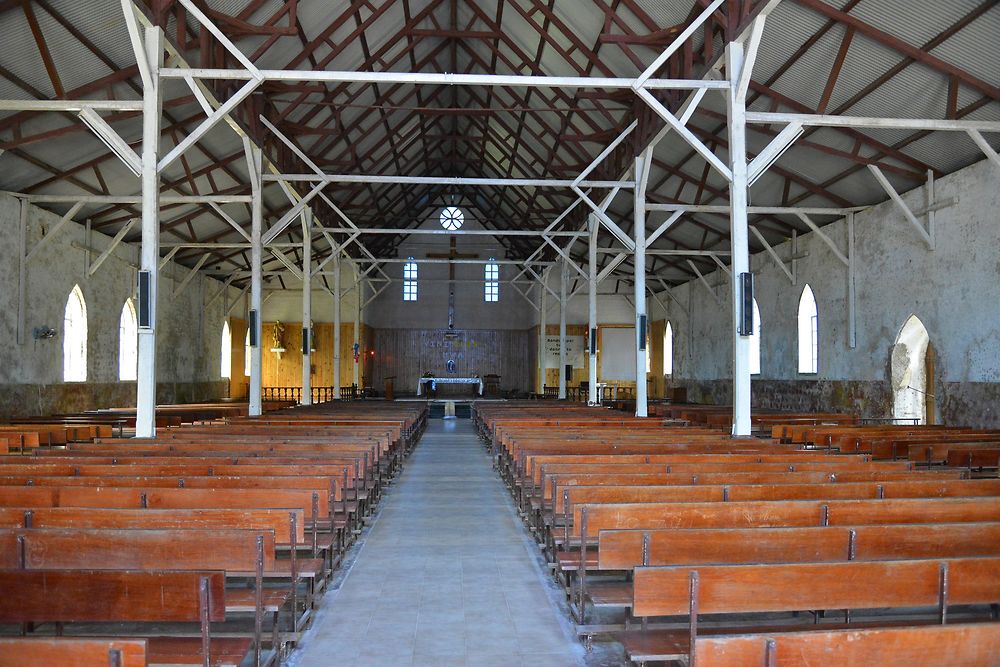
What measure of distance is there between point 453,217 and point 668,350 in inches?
435

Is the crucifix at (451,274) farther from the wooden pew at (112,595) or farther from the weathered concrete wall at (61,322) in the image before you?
the wooden pew at (112,595)

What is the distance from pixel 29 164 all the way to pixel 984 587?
53.1ft

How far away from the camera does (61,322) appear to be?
57.3 ft

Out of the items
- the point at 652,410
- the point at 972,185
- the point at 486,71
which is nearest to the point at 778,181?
the point at 972,185

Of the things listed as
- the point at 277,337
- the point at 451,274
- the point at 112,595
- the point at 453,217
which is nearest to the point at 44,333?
the point at 112,595

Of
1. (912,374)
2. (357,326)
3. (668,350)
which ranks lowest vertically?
(912,374)

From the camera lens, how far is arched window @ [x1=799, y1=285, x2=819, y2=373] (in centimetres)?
1936

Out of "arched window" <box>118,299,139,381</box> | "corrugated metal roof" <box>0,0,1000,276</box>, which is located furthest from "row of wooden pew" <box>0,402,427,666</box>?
"arched window" <box>118,299,139,381</box>

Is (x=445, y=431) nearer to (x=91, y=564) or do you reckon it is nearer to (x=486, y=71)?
(x=486, y=71)

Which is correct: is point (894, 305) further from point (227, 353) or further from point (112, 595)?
point (227, 353)

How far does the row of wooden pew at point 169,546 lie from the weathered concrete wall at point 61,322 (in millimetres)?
9481

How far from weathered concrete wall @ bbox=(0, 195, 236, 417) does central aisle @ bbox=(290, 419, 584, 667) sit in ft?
34.4

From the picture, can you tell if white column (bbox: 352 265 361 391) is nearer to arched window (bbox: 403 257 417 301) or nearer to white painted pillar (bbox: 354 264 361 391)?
white painted pillar (bbox: 354 264 361 391)

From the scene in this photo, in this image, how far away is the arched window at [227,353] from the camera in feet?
99.2
